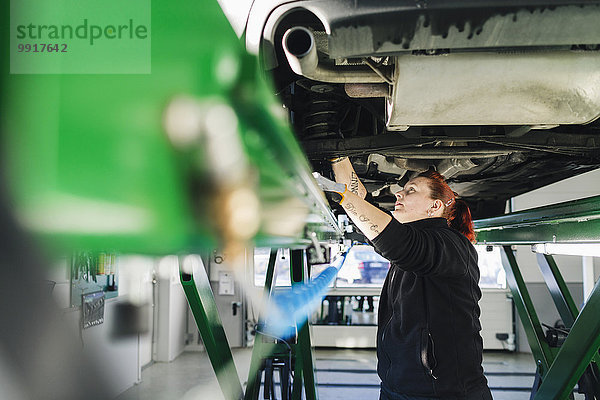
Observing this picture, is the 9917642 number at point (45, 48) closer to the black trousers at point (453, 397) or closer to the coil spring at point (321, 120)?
the coil spring at point (321, 120)

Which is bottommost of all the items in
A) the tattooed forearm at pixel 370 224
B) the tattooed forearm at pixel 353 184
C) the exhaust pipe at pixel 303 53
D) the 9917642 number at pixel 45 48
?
the tattooed forearm at pixel 370 224

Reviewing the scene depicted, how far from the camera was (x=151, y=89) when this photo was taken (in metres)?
0.56

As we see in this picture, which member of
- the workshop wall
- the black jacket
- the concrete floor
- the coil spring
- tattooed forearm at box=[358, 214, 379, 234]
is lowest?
the concrete floor

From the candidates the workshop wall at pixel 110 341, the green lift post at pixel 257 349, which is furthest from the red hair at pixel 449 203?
the workshop wall at pixel 110 341

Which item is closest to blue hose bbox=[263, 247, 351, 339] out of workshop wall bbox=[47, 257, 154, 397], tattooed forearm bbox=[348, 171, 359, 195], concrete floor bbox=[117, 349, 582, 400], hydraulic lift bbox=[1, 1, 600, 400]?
tattooed forearm bbox=[348, 171, 359, 195]

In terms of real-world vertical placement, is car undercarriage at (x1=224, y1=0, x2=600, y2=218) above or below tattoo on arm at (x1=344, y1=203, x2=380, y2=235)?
above

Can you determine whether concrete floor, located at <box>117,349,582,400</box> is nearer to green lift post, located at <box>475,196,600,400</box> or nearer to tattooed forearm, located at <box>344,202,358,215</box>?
green lift post, located at <box>475,196,600,400</box>

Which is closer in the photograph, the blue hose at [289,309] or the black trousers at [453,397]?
the black trousers at [453,397]

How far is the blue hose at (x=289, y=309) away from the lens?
2.71 metres

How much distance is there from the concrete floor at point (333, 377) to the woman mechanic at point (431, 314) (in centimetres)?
357

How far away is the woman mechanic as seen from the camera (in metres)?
1.65

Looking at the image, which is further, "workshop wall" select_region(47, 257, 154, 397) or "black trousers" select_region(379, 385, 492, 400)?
"workshop wall" select_region(47, 257, 154, 397)

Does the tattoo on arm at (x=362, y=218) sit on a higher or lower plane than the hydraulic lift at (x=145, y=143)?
lower

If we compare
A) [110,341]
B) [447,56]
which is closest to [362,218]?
[447,56]
